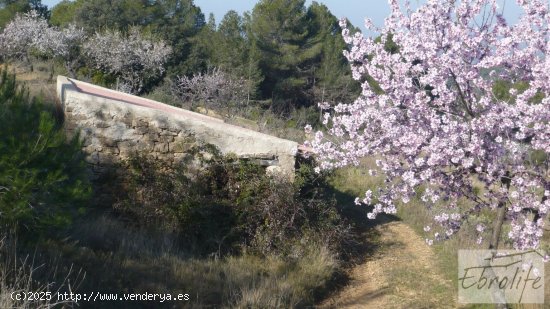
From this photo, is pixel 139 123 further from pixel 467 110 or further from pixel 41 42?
pixel 41 42

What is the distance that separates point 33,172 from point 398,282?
5.25 meters

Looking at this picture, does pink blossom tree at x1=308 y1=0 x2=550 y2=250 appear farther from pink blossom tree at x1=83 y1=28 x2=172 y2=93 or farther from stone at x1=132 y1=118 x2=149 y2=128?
pink blossom tree at x1=83 y1=28 x2=172 y2=93

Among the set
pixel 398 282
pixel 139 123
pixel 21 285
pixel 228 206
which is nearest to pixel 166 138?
pixel 139 123

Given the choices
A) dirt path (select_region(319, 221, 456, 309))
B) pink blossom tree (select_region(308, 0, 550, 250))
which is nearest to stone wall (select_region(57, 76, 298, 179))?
dirt path (select_region(319, 221, 456, 309))

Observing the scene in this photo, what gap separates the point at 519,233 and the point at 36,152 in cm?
458

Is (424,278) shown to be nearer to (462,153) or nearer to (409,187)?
(409,187)

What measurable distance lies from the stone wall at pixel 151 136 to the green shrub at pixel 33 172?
3343 millimetres

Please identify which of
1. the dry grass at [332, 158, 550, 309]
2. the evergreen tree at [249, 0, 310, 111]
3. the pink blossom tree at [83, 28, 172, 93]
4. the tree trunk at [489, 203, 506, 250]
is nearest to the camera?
the tree trunk at [489, 203, 506, 250]

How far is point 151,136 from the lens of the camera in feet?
33.4

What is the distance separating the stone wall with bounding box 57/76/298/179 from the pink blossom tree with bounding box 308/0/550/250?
3.82 m

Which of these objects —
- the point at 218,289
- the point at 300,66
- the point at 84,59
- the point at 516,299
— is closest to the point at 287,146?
the point at 218,289

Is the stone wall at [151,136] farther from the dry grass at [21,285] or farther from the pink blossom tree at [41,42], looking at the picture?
the pink blossom tree at [41,42]

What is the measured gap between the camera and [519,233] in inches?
241

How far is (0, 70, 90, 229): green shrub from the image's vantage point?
610 centimetres
